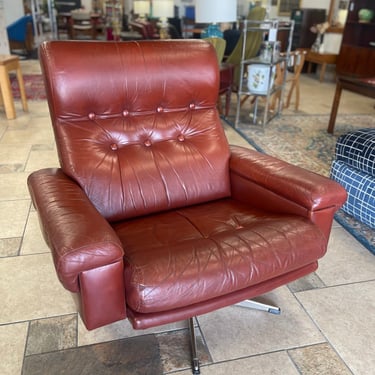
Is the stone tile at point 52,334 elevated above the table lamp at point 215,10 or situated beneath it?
situated beneath

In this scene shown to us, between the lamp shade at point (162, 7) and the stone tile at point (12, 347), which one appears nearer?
the stone tile at point (12, 347)

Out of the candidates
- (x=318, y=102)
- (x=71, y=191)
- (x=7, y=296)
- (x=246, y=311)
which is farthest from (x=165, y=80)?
(x=318, y=102)

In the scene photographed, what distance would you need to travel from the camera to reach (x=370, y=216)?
2.02 meters

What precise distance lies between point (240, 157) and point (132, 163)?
49 cm

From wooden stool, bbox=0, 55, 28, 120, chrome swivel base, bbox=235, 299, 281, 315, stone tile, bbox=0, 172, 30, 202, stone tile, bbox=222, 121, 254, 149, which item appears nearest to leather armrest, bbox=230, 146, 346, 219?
chrome swivel base, bbox=235, 299, 281, 315

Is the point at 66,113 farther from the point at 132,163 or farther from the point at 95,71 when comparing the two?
the point at 132,163

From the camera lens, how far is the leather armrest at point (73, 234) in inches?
37.4

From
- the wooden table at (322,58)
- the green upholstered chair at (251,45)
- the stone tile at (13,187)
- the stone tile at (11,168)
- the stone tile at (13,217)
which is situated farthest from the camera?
the wooden table at (322,58)

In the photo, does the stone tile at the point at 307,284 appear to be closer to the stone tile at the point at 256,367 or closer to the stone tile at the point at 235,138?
the stone tile at the point at 256,367

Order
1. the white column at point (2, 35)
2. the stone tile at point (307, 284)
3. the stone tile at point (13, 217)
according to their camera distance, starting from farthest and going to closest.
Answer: the white column at point (2, 35), the stone tile at point (13, 217), the stone tile at point (307, 284)

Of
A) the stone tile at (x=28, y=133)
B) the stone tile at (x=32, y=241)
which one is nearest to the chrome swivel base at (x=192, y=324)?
the stone tile at (x=32, y=241)

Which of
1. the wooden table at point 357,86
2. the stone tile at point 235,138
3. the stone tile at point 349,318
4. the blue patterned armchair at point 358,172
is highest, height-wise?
the wooden table at point 357,86

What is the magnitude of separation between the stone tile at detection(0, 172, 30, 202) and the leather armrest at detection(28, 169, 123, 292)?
120 cm

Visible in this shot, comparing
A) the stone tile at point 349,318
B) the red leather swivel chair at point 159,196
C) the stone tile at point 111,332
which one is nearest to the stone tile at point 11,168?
the red leather swivel chair at point 159,196
